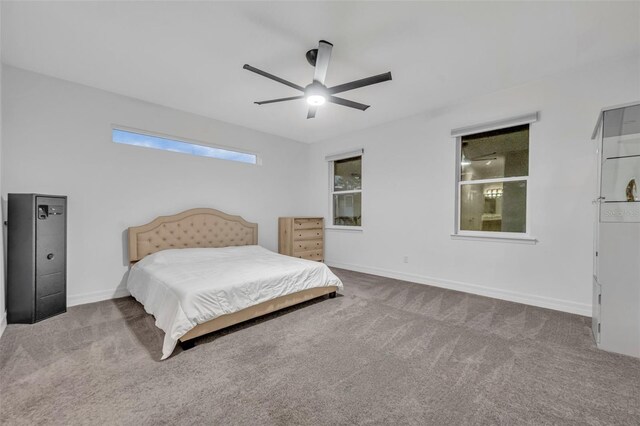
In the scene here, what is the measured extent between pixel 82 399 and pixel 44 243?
77.6 inches

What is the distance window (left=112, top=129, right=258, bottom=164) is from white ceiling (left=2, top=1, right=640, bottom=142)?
1.85 feet

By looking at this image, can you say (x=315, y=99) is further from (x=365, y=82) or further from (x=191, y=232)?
(x=191, y=232)

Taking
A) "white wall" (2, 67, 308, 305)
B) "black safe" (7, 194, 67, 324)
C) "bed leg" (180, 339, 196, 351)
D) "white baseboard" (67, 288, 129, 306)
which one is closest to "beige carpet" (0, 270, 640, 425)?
"bed leg" (180, 339, 196, 351)

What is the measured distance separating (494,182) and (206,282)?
3.68m

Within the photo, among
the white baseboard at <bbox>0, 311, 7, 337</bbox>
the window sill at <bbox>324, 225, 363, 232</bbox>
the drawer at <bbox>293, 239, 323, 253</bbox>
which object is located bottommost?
the white baseboard at <bbox>0, 311, 7, 337</bbox>

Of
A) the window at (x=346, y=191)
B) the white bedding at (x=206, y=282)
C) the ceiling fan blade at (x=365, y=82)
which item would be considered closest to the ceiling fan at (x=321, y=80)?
the ceiling fan blade at (x=365, y=82)

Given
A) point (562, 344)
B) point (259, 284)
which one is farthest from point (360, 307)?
point (562, 344)

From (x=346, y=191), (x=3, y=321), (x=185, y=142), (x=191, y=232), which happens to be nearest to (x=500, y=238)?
(x=346, y=191)

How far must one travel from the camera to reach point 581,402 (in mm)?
1563

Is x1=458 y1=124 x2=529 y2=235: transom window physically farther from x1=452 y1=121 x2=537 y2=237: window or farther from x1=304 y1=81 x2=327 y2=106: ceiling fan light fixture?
x1=304 y1=81 x2=327 y2=106: ceiling fan light fixture

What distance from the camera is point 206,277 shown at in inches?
102

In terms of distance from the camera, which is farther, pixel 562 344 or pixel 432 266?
pixel 432 266

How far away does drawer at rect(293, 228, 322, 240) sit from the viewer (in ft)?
16.4

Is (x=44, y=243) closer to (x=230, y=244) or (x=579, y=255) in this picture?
(x=230, y=244)
